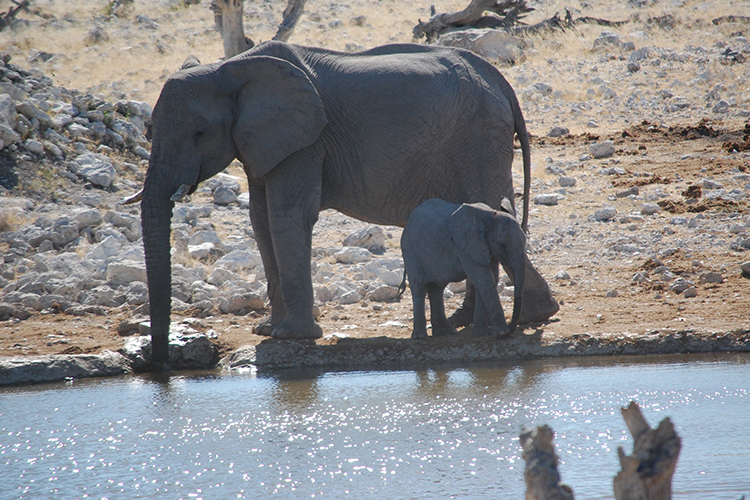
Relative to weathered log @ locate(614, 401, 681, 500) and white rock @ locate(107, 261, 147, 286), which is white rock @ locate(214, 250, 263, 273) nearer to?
white rock @ locate(107, 261, 147, 286)

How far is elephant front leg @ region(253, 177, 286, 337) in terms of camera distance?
739 centimetres

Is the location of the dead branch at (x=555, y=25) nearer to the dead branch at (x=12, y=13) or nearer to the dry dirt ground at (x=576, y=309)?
the dry dirt ground at (x=576, y=309)

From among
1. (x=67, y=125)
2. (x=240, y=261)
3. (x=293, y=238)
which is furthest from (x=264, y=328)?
(x=67, y=125)

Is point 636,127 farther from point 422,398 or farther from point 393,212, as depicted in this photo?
point 422,398

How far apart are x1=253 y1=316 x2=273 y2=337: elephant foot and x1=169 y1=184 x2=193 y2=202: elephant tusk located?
144cm

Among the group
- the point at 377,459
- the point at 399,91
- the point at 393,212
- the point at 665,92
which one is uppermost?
the point at 665,92

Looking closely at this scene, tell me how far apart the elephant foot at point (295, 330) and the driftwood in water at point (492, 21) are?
17963mm

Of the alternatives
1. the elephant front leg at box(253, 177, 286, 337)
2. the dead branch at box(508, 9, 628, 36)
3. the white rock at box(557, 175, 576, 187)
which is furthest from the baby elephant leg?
the dead branch at box(508, 9, 628, 36)

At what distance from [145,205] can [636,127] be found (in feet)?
38.2

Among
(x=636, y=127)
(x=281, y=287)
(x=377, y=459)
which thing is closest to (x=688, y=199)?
(x=636, y=127)

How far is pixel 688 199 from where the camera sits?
37.0 ft

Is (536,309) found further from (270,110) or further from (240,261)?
(240,261)

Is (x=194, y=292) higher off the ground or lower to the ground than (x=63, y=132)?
lower

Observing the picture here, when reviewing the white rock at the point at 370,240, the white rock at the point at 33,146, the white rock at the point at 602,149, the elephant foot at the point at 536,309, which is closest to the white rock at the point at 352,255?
the white rock at the point at 370,240
